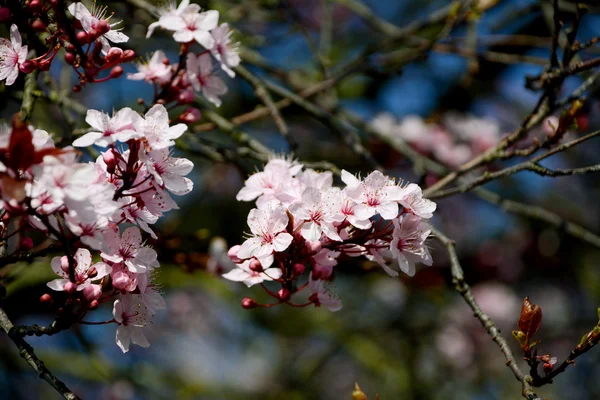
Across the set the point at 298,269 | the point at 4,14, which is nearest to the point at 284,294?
the point at 298,269

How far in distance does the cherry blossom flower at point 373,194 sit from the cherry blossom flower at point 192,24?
0.67 m

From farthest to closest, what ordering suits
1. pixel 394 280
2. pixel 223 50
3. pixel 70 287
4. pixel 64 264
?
1. pixel 394 280
2. pixel 223 50
3. pixel 64 264
4. pixel 70 287

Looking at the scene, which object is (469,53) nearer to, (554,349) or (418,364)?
(418,364)

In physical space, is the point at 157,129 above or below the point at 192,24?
below

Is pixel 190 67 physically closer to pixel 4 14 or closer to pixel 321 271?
pixel 4 14

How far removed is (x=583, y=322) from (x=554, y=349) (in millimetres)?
1581

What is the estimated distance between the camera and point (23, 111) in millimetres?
1518

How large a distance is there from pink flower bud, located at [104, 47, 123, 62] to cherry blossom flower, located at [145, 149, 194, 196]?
363 millimetres

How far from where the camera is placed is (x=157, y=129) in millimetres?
1418

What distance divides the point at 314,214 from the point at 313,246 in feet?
0.28

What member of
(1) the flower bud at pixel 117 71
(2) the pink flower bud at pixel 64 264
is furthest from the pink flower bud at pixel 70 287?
(1) the flower bud at pixel 117 71

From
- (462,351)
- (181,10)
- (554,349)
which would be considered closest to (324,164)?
(181,10)

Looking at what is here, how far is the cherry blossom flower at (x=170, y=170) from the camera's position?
1399 millimetres

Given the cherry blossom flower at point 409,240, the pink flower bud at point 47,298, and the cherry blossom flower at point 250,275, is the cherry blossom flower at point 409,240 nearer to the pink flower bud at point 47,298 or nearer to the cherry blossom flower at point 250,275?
the cherry blossom flower at point 250,275
